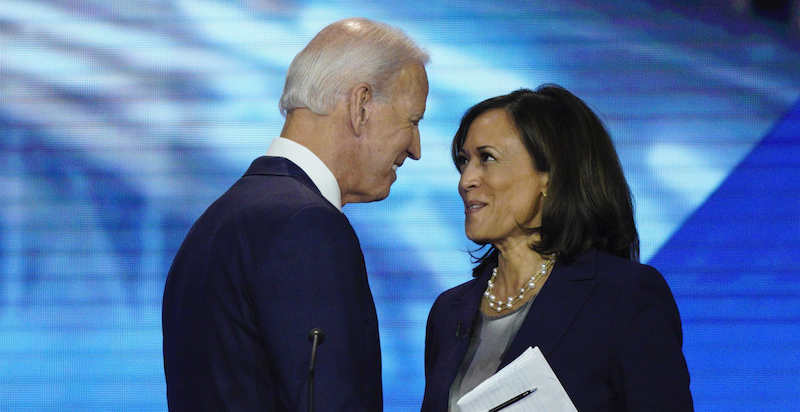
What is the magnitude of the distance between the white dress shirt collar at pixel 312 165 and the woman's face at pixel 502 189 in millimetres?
684

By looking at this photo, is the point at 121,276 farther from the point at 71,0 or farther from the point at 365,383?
the point at 365,383

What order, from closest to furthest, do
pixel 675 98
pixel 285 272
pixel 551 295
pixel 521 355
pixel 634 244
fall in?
1. pixel 285 272
2. pixel 521 355
3. pixel 551 295
4. pixel 634 244
5. pixel 675 98

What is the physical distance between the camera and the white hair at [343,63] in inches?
61.0

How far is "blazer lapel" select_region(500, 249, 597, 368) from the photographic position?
1.93 meters

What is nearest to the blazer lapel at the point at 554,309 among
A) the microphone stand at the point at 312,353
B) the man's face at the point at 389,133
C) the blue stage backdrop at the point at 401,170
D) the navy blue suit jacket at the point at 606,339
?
the navy blue suit jacket at the point at 606,339

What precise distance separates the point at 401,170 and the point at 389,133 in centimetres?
211

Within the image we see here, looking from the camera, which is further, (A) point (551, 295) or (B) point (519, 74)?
(B) point (519, 74)

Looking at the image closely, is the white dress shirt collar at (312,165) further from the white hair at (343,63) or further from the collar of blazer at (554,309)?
the collar of blazer at (554,309)

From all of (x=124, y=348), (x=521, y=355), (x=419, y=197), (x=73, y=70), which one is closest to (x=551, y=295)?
(x=521, y=355)

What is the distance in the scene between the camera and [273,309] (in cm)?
134

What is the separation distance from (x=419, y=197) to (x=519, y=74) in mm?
685

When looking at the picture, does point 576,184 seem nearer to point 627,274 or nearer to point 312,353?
point 627,274

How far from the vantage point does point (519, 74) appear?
12.3 ft

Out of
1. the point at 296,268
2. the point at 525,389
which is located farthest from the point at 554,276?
the point at 296,268
